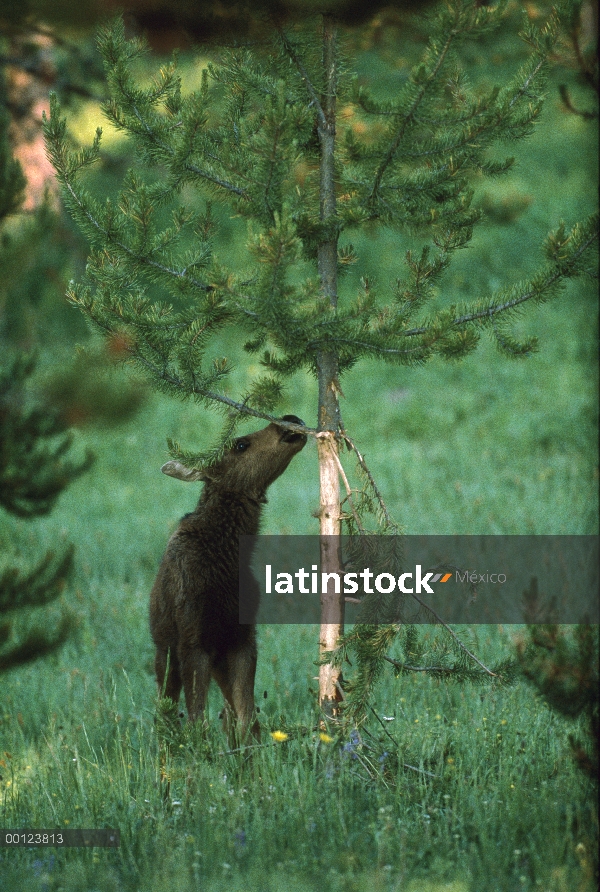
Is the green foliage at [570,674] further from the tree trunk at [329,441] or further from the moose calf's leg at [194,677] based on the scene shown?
the moose calf's leg at [194,677]

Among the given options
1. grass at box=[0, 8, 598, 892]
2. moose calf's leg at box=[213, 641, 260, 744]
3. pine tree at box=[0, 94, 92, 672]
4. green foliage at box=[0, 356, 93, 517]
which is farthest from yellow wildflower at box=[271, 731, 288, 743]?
green foliage at box=[0, 356, 93, 517]

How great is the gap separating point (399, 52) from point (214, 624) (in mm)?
9949

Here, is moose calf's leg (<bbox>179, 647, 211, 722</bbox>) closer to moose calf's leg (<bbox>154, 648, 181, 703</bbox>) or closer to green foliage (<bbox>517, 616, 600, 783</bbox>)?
moose calf's leg (<bbox>154, 648, 181, 703</bbox>)

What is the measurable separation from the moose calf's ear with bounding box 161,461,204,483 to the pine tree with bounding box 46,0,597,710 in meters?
0.64

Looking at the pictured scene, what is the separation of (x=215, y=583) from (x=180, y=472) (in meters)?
0.67

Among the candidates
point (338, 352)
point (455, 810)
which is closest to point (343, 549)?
point (338, 352)

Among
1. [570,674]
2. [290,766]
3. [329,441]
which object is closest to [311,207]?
[329,441]

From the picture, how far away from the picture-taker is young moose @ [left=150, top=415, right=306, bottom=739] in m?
5.31

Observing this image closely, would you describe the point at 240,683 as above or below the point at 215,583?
Answer: below

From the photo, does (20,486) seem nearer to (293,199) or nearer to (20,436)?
(20,436)

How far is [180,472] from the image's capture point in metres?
5.53

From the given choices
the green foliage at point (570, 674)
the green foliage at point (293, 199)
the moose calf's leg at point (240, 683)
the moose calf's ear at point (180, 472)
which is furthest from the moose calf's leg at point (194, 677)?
the green foliage at point (570, 674)

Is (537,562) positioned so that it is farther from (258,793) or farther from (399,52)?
(399,52)

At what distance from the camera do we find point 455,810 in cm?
421
